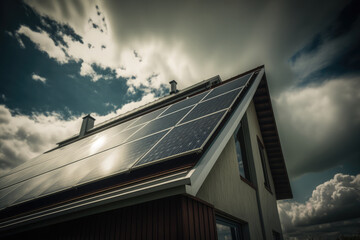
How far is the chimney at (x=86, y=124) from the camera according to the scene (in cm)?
1531

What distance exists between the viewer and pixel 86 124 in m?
15.6

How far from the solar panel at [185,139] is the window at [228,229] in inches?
77.5

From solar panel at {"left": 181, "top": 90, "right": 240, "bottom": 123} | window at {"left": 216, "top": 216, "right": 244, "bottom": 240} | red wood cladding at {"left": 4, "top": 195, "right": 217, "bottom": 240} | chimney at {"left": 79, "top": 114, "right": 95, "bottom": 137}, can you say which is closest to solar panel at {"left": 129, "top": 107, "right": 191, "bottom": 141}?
solar panel at {"left": 181, "top": 90, "right": 240, "bottom": 123}

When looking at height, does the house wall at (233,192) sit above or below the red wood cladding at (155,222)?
above

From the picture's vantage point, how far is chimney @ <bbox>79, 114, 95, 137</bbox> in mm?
15306

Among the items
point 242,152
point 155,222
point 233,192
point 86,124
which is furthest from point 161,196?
point 86,124

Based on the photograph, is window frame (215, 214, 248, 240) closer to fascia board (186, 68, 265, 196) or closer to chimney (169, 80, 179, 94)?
fascia board (186, 68, 265, 196)

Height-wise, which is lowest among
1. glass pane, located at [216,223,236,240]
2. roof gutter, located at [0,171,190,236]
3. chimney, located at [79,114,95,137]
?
glass pane, located at [216,223,236,240]

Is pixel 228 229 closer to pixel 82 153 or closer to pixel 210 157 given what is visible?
pixel 210 157

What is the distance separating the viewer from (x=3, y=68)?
1199cm

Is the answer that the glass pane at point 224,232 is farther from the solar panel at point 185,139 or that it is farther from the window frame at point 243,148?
the window frame at point 243,148

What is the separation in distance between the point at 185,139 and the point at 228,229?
8.64ft

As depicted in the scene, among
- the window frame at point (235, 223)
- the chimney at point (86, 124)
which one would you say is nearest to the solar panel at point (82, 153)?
the window frame at point (235, 223)

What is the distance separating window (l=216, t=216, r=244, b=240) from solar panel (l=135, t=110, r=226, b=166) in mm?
1969
